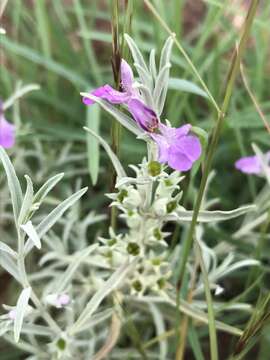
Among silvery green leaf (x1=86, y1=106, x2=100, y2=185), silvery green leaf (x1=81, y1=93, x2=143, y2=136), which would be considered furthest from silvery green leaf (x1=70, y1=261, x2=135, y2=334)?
silvery green leaf (x1=81, y1=93, x2=143, y2=136)

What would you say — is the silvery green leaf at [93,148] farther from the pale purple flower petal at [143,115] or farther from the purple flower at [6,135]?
the pale purple flower petal at [143,115]

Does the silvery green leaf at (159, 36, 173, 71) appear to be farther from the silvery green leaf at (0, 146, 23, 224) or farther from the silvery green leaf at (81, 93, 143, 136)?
the silvery green leaf at (0, 146, 23, 224)

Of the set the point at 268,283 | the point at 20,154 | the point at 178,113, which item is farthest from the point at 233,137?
the point at 20,154

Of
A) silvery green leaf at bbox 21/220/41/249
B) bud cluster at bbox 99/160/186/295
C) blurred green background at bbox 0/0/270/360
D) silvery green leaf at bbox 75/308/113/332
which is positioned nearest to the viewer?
silvery green leaf at bbox 21/220/41/249

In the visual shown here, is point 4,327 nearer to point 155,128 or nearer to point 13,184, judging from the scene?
point 13,184

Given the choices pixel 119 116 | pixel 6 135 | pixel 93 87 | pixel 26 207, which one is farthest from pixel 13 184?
pixel 93 87

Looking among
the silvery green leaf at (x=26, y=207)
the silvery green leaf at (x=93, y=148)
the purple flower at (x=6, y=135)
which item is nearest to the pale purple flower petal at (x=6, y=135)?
the purple flower at (x=6, y=135)

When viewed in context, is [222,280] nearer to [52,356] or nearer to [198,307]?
[198,307]
